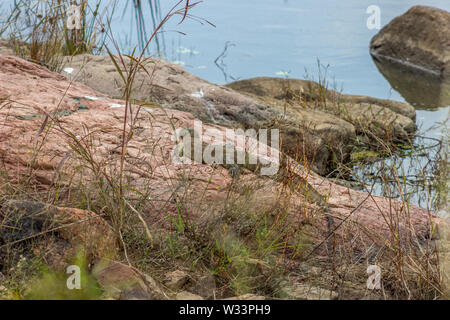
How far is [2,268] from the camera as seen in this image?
185cm

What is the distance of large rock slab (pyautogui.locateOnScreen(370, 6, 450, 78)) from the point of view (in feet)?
26.3

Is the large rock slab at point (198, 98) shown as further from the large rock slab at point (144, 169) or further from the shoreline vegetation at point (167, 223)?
the large rock slab at point (144, 169)

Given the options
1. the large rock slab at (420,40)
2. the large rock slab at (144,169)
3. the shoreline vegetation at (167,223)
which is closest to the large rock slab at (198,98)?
the shoreline vegetation at (167,223)

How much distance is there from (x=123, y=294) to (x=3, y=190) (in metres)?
0.75

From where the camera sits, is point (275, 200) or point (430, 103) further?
point (430, 103)

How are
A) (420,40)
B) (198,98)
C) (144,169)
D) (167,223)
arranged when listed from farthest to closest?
(420,40)
(198,98)
(144,169)
(167,223)

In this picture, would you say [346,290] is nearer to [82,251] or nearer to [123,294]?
[123,294]

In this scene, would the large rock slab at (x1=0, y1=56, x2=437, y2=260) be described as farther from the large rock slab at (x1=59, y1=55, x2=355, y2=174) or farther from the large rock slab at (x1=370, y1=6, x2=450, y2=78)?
the large rock slab at (x1=370, y1=6, x2=450, y2=78)

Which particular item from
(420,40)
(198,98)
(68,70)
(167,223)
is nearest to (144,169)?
(167,223)

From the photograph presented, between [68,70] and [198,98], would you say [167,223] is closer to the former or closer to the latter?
[198,98]

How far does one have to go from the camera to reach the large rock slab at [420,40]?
26.3 ft

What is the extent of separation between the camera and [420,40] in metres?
8.38
